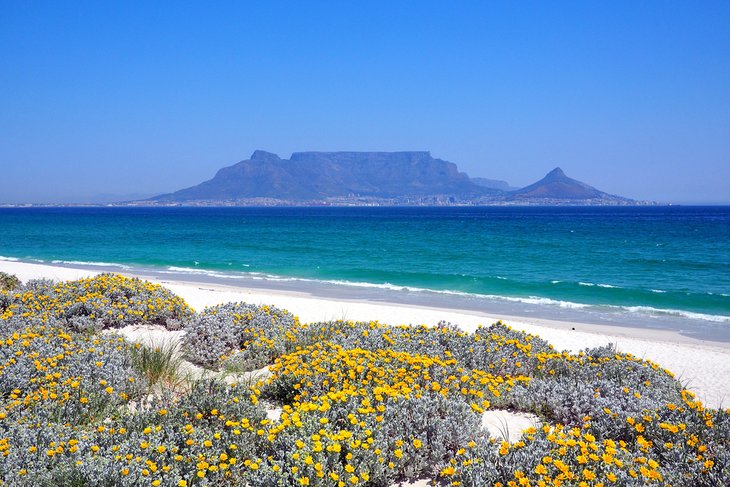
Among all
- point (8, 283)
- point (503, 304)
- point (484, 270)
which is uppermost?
point (8, 283)

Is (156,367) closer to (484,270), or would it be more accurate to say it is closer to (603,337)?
(603,337)

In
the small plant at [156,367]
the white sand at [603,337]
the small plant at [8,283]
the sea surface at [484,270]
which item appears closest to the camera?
the small plant at [156,367]

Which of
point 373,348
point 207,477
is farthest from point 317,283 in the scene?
point 207,477

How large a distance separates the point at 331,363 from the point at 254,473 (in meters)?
2.35

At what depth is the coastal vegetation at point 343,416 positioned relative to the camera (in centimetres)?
425

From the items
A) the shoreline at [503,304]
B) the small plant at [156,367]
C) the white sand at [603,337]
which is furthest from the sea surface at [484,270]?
the small plant at [156,367]

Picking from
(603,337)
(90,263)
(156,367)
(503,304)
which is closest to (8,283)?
(156,367)

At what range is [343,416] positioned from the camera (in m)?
5.21

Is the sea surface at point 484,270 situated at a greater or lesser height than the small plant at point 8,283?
lesser

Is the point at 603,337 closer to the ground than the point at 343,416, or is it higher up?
closer to the ground

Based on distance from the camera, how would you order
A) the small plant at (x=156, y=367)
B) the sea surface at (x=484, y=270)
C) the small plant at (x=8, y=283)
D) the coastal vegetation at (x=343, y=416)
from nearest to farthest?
1. the coastal vegetation at (x=343, y=416)
2. the small plant at (x=156, y=367)
3. the small plant at (x=8, y=283)
4. the sea surface at (x=484, y=270)

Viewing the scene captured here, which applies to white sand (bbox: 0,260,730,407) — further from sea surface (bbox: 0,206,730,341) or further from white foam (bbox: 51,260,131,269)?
white foam (bbox: 51,260,131,269)

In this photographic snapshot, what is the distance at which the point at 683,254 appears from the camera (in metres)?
37.0

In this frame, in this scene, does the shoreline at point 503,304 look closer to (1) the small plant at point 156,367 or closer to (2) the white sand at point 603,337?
(2) the white sand at point 603,337
